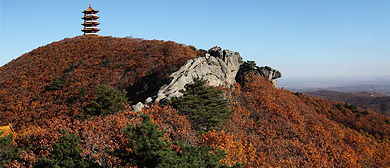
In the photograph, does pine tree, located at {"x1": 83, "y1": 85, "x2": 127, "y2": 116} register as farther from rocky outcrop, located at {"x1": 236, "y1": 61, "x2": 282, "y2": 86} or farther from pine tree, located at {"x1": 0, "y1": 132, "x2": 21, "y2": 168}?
rocky outcrop, located at {"x1": 236, "y1": 61, "x2": 282, "y2": 86}

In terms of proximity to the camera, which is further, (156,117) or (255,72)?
(255,72)

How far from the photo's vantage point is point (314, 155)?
60.7 feet

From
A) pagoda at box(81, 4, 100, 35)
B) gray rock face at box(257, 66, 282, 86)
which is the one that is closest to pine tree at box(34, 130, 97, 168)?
gray rock face at box(257, 66, 282, 86)

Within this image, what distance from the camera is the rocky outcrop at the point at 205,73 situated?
2077 centimetres

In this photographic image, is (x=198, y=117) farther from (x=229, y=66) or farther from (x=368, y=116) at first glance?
(x=368, y=116)

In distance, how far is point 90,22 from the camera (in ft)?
222

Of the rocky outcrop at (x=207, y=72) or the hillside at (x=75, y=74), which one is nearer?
the rocky outcrop at (x=207, y=72)

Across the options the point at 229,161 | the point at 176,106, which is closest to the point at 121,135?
the point at 176,106

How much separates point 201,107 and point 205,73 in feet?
30.2

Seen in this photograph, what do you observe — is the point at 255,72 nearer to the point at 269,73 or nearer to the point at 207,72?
the point at 269,73

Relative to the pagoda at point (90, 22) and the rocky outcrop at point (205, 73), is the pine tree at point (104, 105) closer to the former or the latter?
the rocky outcrop at point (205, 73)

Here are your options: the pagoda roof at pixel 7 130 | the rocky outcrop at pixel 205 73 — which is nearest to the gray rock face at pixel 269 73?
the rocky outcrop at pixel 205 73

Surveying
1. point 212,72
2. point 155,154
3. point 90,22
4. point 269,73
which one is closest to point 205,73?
point 212,72

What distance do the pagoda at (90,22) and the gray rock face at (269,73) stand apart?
177ft
